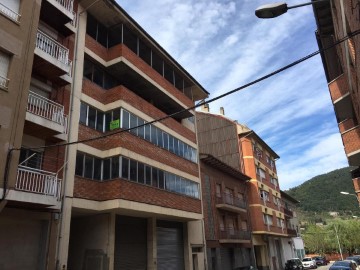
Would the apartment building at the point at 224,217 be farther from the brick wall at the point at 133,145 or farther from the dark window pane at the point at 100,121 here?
the dark window pane at the point at 100,121

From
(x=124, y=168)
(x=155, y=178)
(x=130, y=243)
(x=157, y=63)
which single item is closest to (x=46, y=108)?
(x=124, y=168)

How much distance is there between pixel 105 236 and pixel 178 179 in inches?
272

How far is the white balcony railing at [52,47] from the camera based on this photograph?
1562 centimetres

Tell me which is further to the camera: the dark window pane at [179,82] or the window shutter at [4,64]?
the dark window pane at [179,82]

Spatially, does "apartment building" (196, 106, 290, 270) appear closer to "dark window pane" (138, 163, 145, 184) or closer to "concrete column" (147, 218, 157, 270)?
"concrete column" (147, 218, 157, 270)

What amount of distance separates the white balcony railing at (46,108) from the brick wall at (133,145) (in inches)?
71.3

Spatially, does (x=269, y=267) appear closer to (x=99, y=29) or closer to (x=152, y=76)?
(x=152, y=76)

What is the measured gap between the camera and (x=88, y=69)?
1936 cm

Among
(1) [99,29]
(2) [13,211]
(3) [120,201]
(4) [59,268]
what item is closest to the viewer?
(2) [13,211]

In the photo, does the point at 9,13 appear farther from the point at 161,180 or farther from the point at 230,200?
the point at 230,200

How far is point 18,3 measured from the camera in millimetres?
13859

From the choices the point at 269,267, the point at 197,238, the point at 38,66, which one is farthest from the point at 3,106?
the point at 269,267

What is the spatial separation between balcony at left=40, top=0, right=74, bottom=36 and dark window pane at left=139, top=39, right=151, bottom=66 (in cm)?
588

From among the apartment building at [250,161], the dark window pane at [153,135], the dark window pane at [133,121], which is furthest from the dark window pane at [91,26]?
the apartment building at [250,161]
